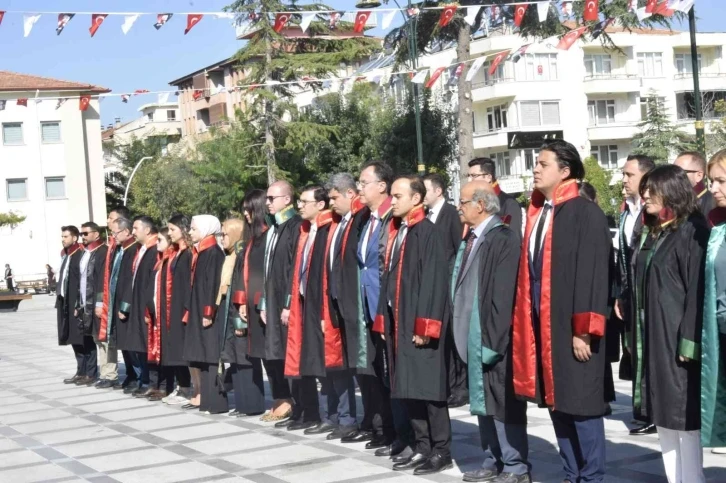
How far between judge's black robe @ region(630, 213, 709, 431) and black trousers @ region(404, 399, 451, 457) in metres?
1.84

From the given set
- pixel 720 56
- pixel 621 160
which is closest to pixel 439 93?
pixel 621 160

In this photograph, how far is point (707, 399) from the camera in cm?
611

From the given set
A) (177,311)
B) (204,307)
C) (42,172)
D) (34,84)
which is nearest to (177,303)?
(177,311)

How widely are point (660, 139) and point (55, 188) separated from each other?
33873mm

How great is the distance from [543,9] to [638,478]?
11.1 metres

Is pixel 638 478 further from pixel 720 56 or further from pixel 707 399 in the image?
pixel 720 56

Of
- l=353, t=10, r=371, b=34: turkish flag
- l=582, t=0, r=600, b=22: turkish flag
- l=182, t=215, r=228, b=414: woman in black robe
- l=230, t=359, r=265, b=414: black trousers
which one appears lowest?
l=230, t=359, r=265, b=414: black trousers

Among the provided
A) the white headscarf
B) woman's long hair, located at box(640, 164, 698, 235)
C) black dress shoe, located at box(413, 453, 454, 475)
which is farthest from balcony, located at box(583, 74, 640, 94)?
woman's long hair, located at box(640, 164, 698, 235)

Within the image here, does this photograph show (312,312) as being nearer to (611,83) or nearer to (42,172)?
(611,83)

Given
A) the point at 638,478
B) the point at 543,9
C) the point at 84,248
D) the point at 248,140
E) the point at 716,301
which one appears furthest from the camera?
the point at 248,140

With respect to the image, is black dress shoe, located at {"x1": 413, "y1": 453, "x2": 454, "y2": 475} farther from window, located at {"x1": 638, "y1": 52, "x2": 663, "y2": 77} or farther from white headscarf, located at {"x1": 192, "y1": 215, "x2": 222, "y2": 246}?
window, located at {"x1": 638, "y1": 52, "x2": 663, "y2": 77}

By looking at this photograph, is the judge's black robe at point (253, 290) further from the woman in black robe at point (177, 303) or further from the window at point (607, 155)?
the window at point (607, 155)

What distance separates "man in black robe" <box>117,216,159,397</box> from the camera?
13648mm

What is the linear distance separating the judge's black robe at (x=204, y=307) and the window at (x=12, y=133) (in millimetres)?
56083
